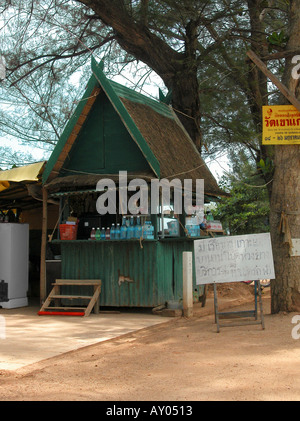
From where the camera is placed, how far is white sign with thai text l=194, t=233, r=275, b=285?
8.32 meters

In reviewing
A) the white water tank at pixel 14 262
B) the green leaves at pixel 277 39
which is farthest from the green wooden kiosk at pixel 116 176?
the green leaves at pixel 277 39

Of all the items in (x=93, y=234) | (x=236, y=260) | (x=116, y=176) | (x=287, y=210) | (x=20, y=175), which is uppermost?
(x=20, y=175)

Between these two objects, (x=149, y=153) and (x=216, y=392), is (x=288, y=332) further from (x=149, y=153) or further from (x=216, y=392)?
(x=149, y=153)

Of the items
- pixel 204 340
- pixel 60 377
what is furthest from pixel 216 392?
pixel 204 340

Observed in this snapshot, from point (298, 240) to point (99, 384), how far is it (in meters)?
5.01

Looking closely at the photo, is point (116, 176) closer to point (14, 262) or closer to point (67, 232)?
point (67, 232)

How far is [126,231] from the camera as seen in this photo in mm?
10297

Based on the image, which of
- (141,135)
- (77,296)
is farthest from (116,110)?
(77,296)

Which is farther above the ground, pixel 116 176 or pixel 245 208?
pixel 245 208

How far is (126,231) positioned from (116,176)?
3.69 ft

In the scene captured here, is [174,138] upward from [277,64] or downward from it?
downward

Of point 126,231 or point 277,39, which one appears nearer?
point 277,39

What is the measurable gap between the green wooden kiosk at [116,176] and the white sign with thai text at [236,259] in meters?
1.77
